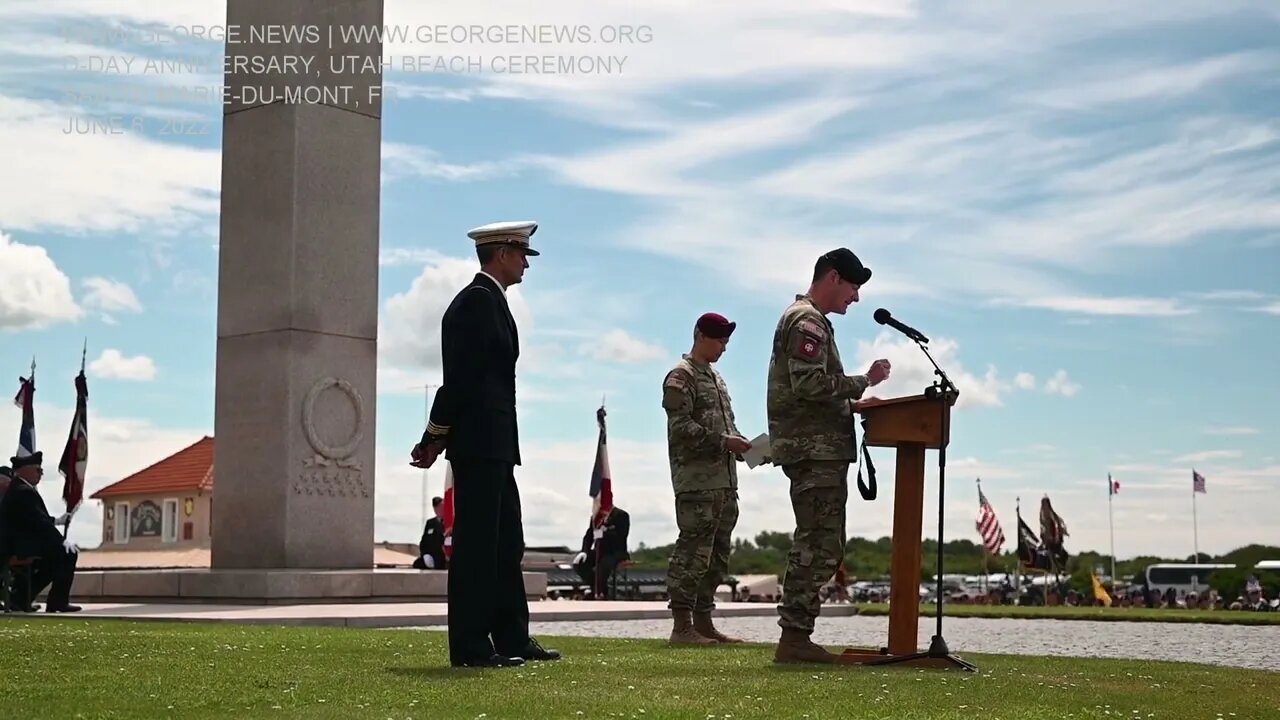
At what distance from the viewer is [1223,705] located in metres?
5.81

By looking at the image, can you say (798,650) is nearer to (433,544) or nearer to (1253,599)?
(433,544)

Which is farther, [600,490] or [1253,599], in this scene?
[1253,599]

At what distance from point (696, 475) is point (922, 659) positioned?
265 cm

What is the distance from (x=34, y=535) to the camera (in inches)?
568

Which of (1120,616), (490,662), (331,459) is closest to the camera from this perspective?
(490,662)

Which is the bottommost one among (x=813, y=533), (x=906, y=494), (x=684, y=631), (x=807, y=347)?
(x=684, y=631)

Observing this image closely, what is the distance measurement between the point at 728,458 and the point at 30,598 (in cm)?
804

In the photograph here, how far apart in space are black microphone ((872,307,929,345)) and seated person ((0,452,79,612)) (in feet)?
31.6

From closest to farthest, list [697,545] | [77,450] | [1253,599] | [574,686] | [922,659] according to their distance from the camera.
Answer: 1. [574,686]
2. [922,659]
3. [697,545]
4. [77,450]
5. [1253,599]

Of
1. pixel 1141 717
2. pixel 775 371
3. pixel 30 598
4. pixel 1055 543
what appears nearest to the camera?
pixel 1141 717

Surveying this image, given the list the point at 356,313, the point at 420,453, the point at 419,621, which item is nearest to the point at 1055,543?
the point at 356,313

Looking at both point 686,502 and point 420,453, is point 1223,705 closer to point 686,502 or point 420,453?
point 420,453

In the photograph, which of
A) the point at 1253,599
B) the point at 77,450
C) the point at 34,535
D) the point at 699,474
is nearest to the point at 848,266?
the point at 699,474

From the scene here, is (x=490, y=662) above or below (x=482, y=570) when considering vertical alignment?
below
